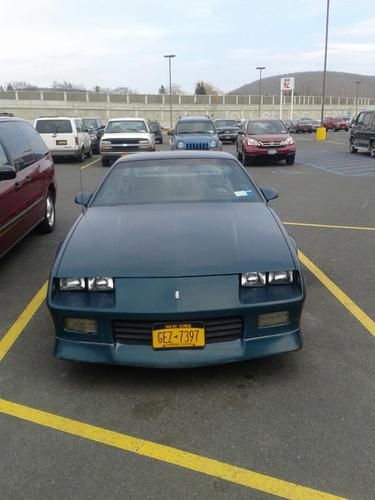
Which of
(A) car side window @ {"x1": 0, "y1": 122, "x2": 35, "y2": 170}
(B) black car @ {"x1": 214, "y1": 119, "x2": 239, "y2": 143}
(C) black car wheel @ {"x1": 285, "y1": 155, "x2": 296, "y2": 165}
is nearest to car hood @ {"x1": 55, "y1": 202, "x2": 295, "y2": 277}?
(A) car side window @ {"x1": 0, "y1": 122, "x2": 35, "y2": 170}

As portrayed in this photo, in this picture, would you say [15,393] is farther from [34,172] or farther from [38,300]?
[34,172]

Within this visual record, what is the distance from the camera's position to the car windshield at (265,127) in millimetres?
17891

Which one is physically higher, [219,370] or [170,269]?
[170,269]

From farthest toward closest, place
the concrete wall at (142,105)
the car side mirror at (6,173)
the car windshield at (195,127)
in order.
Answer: the concrete wall at (142,105)
the car windshield at (195,127)
the car side mirror at (6,173)

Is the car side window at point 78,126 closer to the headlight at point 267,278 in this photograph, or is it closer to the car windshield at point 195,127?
the car windshield at point 195,127

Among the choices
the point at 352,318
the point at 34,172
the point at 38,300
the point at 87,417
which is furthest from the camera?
the point at 34,172

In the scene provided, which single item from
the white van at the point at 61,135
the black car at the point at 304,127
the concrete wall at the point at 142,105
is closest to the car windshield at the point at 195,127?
the white van at the point at 61,135

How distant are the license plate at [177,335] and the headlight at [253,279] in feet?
1.34

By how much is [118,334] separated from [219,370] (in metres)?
0.80

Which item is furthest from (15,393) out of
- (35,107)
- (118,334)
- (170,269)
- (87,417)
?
(35,107)

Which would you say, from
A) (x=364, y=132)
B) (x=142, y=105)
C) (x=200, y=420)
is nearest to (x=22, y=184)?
(x=200, y=420)

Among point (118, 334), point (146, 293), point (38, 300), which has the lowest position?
point (38, 300)

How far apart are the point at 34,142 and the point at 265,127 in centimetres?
1236

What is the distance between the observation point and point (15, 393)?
3188 millimetres
